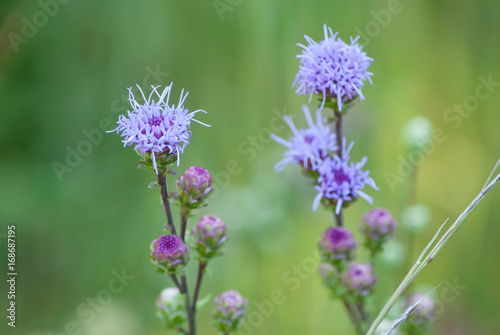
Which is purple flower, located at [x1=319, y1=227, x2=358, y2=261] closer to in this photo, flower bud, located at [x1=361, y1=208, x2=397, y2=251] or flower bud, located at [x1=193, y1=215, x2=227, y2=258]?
flower bud, located at [x1=361, y1=208, x2=397, y2=251]

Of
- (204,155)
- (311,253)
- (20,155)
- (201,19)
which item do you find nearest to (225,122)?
(204,155)

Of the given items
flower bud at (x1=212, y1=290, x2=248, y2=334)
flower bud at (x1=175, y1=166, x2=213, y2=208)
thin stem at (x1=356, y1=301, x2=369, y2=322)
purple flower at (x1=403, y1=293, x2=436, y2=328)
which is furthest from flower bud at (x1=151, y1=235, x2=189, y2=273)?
purple flower at (x1=403, y1=293, x2=436, y2=328)

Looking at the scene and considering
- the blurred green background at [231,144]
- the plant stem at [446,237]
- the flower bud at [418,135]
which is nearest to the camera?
the plant stem at [446,237]

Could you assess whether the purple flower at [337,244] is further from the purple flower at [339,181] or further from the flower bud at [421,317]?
the flower bud at [421,317]

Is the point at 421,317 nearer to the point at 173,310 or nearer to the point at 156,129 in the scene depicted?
the point at 173,310

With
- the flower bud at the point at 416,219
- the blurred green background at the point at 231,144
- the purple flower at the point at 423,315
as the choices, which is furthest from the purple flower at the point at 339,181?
the blurred green background at the point at 231,144

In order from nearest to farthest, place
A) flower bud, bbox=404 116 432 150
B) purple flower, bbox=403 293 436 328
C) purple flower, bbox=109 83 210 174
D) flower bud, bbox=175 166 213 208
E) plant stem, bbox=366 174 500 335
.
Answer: plant stem, bbox=366 174 500 335
purple flower, bbox=109 83 210 174
flower bud, bbox=175 166 213 208
purple flower, bbox=403 293 436 328
flower bud, bbox=404 116 432 150

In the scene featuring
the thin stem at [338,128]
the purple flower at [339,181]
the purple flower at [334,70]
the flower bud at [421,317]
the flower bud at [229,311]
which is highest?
the purple flower at [334,70]
